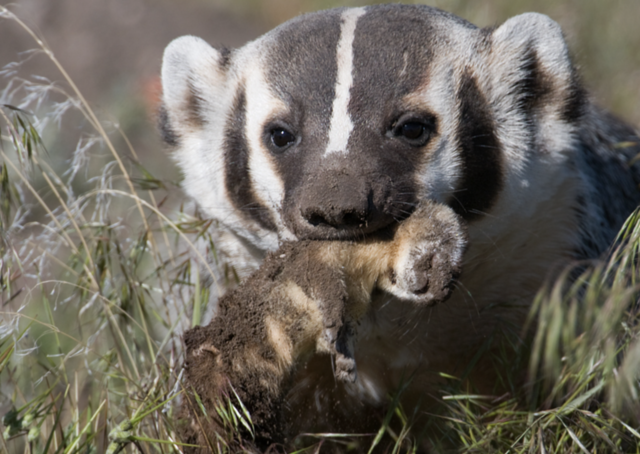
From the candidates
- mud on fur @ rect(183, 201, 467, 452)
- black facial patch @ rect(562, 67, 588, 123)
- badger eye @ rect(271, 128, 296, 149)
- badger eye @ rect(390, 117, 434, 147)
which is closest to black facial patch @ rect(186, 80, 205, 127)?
badger eye @ rect(271, 128, 296, 149)

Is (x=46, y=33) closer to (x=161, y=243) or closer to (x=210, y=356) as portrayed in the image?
(x=161, y=243)

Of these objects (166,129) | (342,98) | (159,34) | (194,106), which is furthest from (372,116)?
(159,34)

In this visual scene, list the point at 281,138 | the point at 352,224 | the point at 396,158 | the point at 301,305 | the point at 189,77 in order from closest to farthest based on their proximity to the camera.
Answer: the point at 301,305
the point at 352,224
the point at 396,158
the point at 281,138
the point at 189,77

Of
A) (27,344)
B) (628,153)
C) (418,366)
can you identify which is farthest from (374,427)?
(628,153)

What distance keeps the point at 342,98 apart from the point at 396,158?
8.1 inches

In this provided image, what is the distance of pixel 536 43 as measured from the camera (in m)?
2.21

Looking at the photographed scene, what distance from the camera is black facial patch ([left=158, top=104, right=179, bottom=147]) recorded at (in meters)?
2.49

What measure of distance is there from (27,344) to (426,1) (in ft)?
11.3

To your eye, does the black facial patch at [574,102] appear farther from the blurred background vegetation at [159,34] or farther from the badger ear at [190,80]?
the blurred background vegetation at [159,34]

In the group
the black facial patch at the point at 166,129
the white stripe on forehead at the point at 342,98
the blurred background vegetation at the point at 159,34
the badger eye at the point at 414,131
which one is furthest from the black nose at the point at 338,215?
the blurred background vegetation at the point at 159,34

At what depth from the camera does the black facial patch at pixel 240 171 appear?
2189 mm

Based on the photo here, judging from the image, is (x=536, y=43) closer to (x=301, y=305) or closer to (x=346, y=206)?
(x=346, y=206)

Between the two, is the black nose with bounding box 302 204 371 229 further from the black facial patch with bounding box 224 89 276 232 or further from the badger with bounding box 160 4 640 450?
the black facial patch with bounding box 224 89 276 232

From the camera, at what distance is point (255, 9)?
20.6 ft
